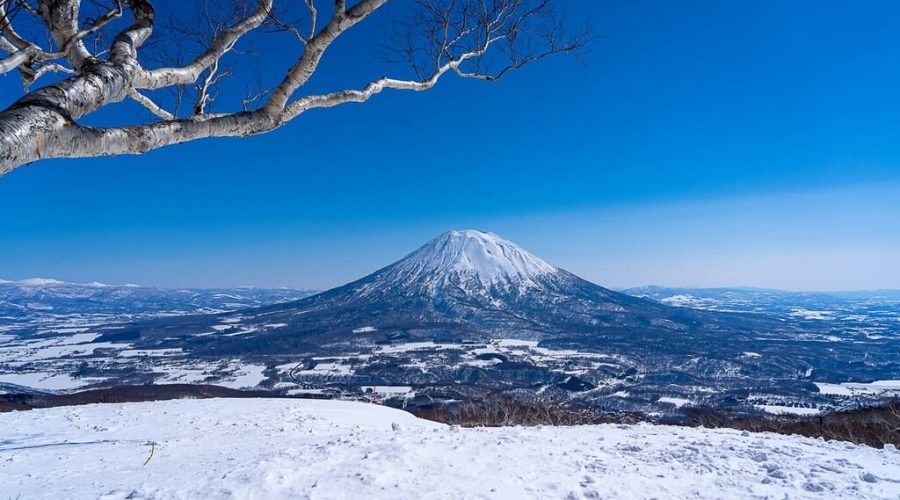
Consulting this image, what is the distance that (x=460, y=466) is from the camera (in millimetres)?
5094

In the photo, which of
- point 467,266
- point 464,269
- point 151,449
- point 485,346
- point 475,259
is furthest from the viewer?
point 475,259

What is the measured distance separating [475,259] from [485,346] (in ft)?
222

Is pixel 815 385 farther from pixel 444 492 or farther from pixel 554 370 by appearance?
pixel 444 492

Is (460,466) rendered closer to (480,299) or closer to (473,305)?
(473,305)

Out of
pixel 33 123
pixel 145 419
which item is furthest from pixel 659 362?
pixel 33 123

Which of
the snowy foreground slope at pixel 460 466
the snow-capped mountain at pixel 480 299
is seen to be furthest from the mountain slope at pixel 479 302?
the snowy foreground slope at pixel 460 466

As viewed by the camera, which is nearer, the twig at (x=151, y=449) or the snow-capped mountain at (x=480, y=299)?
the twig at (x=151, y=449)

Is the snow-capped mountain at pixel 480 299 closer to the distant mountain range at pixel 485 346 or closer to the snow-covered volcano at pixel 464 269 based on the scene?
the snow-covered volcano at pixel 464 269

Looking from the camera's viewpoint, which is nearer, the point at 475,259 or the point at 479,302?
the point at 479,302

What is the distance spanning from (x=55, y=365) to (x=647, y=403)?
85522 millimetres

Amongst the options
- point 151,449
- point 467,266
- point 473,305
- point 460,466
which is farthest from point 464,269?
point 460,466

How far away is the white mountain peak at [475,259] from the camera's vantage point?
140375 millimetres

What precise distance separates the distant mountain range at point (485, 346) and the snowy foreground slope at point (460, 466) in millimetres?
37121

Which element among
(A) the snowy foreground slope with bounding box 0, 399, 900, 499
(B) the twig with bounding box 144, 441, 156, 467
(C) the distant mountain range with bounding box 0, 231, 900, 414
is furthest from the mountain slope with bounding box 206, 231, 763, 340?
(A) the snowy foreground slope with bounding box 0, 399, 900, 499
